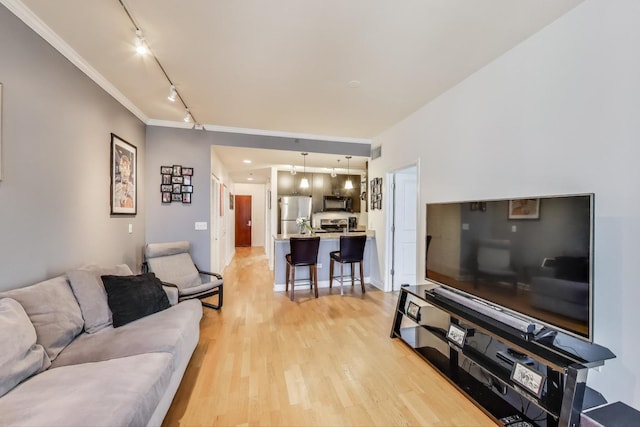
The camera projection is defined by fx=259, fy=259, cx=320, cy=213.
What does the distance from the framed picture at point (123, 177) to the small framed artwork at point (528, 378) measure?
4.05 metres

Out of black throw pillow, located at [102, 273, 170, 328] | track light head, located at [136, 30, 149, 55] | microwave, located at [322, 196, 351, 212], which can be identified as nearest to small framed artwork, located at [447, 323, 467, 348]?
black throw pillow, located at [102, 273, 170, 328]

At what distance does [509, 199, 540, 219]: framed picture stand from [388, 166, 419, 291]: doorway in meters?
2.49

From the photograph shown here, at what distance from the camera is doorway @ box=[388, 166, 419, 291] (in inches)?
172

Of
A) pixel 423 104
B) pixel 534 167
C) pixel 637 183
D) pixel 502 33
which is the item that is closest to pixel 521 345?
pixel 637 183

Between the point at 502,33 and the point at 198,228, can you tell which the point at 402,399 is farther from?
the point at 198,228

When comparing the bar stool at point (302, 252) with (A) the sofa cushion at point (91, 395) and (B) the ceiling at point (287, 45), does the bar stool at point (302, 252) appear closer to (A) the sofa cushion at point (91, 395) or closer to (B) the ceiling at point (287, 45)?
(B) the ceiling at point (287, 45)

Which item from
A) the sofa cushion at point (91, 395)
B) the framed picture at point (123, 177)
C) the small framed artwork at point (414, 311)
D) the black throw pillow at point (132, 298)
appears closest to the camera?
the sofa cushion at point (91, 395)

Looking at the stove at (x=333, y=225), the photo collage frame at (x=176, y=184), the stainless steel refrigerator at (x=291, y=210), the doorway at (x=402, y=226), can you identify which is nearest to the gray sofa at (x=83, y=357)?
the photo collage frame at (x=176, y=184)

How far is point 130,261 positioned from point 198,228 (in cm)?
98

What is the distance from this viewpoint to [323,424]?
1690 millimetres

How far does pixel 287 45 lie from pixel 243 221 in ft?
27.5

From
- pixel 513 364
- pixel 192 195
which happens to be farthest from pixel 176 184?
pixel 513 364

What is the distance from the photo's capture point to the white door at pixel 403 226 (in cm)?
439

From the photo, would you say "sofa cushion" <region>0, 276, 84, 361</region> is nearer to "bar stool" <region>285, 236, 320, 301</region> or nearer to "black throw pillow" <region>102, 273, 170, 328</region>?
"black throw pillow" <region>102, 273, 170, 328</region>
